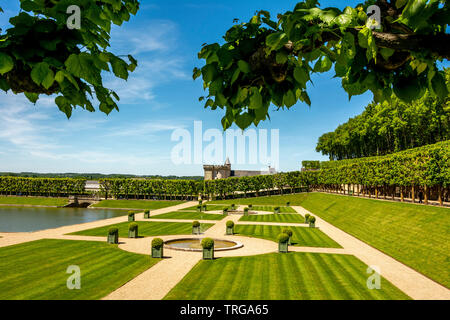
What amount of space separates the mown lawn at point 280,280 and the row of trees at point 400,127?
38.7 meters

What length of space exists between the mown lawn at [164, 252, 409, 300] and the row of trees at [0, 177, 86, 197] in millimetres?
74965

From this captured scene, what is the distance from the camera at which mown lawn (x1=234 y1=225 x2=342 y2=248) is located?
2461cm

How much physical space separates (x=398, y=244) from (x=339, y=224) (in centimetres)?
1225

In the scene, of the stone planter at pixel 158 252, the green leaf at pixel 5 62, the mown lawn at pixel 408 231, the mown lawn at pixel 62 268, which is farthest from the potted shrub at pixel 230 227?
the green leaf at pixel 5 62

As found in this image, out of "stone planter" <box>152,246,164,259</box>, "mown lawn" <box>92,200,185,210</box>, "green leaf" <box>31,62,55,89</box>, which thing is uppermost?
"green leaf" <box>31,62,55,89</box>

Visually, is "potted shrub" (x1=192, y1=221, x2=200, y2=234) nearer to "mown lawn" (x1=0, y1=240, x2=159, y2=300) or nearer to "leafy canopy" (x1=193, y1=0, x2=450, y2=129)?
"mown lawn" (x1=0, y1=240, x2=159, y2=300)
